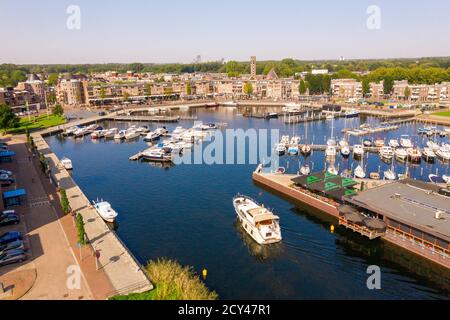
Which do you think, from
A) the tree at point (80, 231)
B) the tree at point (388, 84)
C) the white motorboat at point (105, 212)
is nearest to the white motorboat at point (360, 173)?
the white motorboat at point (105, 212)

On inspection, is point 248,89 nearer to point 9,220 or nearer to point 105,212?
point 105,212

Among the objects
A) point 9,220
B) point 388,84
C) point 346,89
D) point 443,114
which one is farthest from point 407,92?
point 9,220

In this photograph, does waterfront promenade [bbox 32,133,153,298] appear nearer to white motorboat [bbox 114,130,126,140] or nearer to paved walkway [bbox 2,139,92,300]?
paved walkway [bbox 2,139,92,300]

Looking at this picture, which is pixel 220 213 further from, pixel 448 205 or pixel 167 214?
pixel 448 205

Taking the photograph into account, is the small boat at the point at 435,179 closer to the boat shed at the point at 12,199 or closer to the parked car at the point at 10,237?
the parked car at the point at 10,237

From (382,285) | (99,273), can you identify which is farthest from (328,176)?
(99,273)

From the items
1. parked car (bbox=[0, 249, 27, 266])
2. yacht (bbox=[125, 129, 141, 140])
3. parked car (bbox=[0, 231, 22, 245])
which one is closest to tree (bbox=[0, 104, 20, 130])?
yacht (bbox=[125, 129, 141, 140])

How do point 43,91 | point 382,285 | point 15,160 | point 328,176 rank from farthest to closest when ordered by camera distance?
point 43,91 → point 15,160 → point 328,176 → point 382,285
